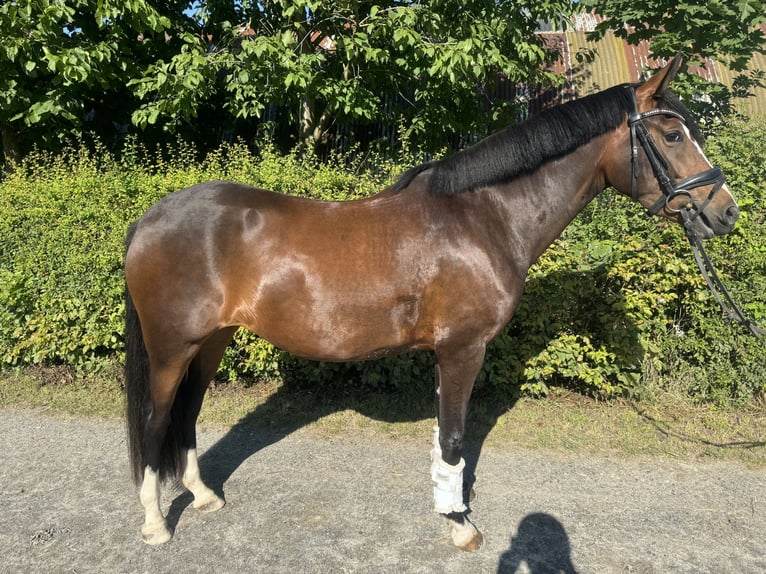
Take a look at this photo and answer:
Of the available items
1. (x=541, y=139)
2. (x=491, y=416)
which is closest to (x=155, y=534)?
(x=491, y=416)

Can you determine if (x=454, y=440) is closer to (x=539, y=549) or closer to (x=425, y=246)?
(x=539, y=549)

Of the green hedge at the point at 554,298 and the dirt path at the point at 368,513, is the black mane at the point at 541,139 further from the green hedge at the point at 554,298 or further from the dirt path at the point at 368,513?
the dirt path at the point at 368,513

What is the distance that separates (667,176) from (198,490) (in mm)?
3247

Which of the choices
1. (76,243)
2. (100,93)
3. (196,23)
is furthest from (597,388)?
(100,93)

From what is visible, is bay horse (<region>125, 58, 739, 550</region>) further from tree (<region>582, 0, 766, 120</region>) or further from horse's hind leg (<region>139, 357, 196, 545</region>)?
tree (<region>582, 0, 766, 120</region>)

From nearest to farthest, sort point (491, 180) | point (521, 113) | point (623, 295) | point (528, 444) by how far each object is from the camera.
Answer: point (491, 180) < point (528, 444) < point (623, 295) < point (521, 113)

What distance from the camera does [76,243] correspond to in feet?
15.1

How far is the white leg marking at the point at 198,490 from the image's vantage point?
291 cm

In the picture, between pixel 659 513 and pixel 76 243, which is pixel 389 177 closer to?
pixel 76 243

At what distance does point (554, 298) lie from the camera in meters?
4.05

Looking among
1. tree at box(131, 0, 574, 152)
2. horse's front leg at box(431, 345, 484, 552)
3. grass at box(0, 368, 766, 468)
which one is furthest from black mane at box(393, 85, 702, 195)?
tree at box(131, 0, 574, 152)

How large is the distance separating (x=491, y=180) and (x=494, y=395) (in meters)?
2.59

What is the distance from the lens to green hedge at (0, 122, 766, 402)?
3949 millimetres

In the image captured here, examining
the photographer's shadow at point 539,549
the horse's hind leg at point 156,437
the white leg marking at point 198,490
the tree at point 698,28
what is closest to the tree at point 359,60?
the tree at point 698,28
